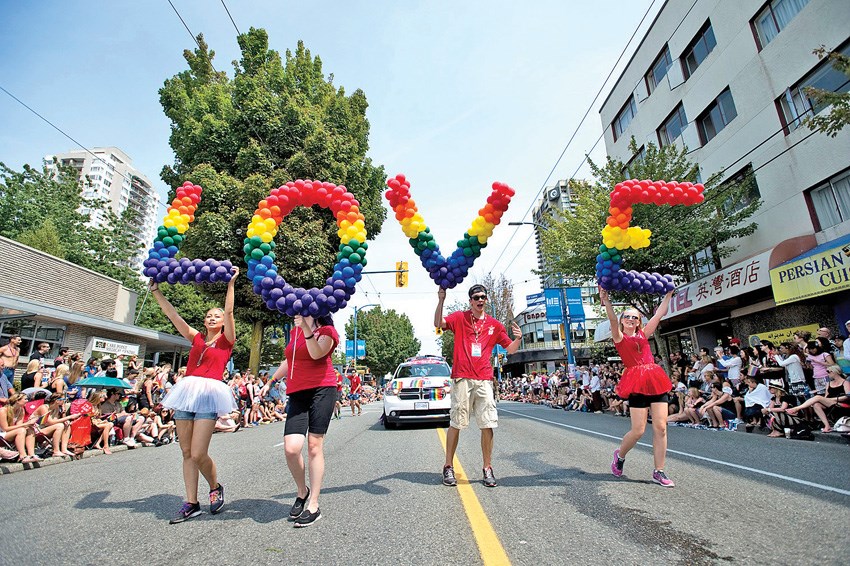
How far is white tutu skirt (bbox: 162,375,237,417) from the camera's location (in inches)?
147

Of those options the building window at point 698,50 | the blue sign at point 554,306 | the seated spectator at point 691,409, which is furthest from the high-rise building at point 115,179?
the seated spectator at point 691,409

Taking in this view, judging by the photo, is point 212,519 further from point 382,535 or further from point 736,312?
point 736,312

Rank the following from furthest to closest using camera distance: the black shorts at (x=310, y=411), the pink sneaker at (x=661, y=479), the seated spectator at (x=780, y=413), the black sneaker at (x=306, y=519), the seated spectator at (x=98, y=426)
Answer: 1. the seated spectator at (x=98, y=426)
2. the seated spectator at (x=780, y=413)
3. the pink sneaker at (x=661, y=479)
4. the black shorts at (x=310, y=411)
5. the black sneaker at (x=306, y=519)

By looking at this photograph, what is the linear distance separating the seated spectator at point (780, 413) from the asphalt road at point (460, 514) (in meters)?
2.17

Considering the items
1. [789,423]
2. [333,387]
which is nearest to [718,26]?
[789,423]

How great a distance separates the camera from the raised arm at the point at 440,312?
4.77 metres

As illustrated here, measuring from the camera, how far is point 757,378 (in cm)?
989

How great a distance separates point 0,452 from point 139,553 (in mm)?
6397

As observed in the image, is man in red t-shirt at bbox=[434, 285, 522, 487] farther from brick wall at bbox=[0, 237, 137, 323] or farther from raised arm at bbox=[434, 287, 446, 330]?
brick wall at bbox=[0, 237, 137, 323]

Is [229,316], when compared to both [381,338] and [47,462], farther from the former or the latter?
[381,338]

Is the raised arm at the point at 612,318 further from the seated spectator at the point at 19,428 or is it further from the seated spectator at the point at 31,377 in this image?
the seated spectator at the point at 31,377

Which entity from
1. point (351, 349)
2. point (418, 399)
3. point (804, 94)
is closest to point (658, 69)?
point (804, 94)

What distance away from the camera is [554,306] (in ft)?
71.8

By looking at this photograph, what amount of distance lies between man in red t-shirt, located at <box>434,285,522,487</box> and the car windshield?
20.5ft
